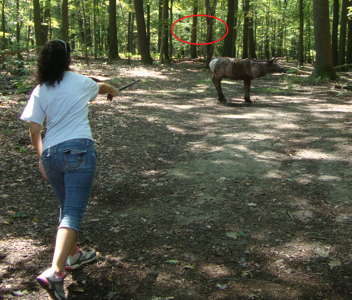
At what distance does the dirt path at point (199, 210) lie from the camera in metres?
3.75

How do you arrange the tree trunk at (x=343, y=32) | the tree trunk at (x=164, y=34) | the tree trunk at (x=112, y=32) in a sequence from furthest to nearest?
the tree trunk at (x=112, y=32) < the tree trunk at (x=164, y=34) < the tree trunk at (x=343, y=32)

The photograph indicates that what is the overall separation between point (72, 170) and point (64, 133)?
0.31 metres

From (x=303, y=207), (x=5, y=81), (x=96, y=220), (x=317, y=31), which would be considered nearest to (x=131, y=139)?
(x=96, y=220)

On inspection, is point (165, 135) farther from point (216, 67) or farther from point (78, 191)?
point (78, 191)

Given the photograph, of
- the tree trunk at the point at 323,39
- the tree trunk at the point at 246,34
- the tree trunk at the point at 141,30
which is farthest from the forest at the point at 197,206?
the tree trunk at the point at 246,34

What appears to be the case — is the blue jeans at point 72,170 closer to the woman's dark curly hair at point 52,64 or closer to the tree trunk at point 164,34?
the woman's dark curly hair at point 52,64

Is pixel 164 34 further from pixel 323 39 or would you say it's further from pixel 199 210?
pixel 199 210

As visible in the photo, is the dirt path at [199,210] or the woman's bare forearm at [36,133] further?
the dirt path at [199,210]

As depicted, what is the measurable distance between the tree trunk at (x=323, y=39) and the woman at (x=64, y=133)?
47.9ft

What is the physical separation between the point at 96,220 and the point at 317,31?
45.7ft

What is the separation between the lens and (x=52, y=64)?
3314mm

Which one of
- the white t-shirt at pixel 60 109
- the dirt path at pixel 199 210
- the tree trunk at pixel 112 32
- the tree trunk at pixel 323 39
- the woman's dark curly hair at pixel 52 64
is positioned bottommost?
the dirt path at pixel 199 210

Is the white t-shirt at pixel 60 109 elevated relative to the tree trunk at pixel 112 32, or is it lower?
lower

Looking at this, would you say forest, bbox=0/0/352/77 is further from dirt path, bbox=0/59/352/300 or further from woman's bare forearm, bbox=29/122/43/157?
woman's bare forearm, bbox=29/122/43/157
